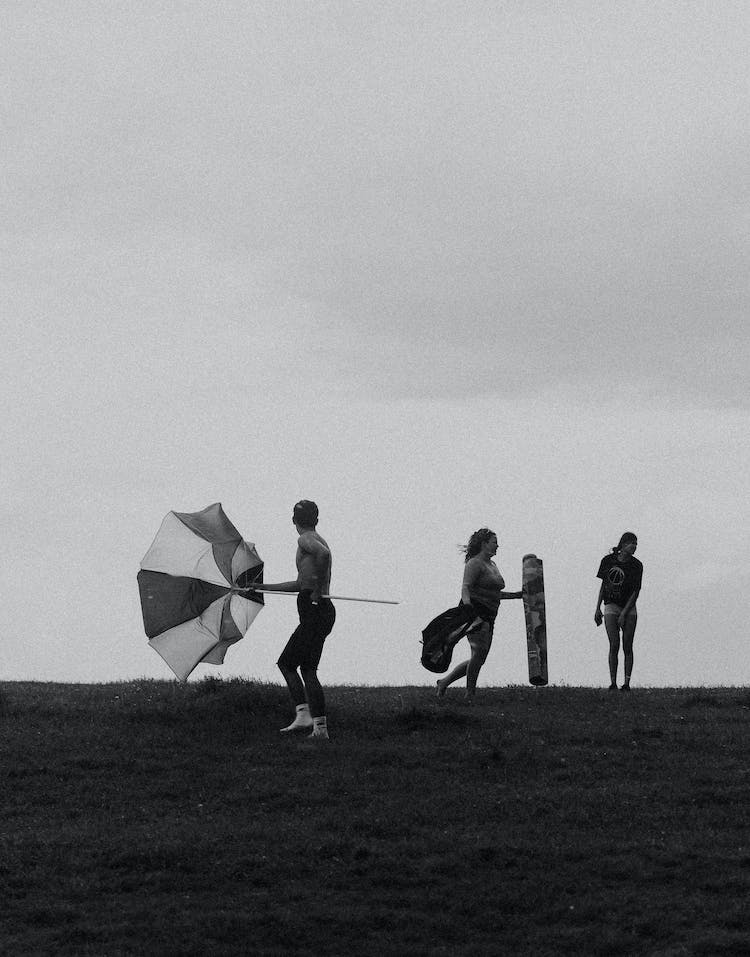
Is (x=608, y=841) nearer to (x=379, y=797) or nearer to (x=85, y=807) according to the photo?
(x=379, y=797)

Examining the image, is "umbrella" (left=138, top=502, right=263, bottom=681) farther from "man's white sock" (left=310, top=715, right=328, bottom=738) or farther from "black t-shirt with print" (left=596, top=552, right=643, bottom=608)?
"black t-shirt with print" (left=596, top=552, right=643, bottom=608)

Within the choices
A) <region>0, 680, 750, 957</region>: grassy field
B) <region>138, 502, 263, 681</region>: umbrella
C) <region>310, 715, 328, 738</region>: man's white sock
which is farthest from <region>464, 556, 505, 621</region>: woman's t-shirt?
<region>310, 715, 328, 738</region>: man's white sock

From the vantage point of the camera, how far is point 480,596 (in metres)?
20.9

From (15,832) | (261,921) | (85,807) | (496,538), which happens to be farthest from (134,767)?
(496,538)

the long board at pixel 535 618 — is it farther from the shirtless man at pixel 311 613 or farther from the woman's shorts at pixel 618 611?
the shirtless man at pixel 311 613

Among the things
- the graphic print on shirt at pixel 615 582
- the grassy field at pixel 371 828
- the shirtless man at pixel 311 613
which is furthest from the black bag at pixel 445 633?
the shirtless man at pixel 311 613

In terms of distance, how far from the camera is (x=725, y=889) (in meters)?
12.6

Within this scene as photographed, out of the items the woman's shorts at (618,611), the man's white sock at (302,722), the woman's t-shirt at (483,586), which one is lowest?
the man's white sock at (302,722)

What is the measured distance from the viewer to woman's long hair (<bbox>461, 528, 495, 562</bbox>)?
21.3m

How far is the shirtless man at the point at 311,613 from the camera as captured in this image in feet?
57.6

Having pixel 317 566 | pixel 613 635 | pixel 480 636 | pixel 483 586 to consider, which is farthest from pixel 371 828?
pixel 613 635

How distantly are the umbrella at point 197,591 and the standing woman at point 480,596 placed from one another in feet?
10.3

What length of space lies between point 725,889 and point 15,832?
683cm

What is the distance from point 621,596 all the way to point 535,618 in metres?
1.48
